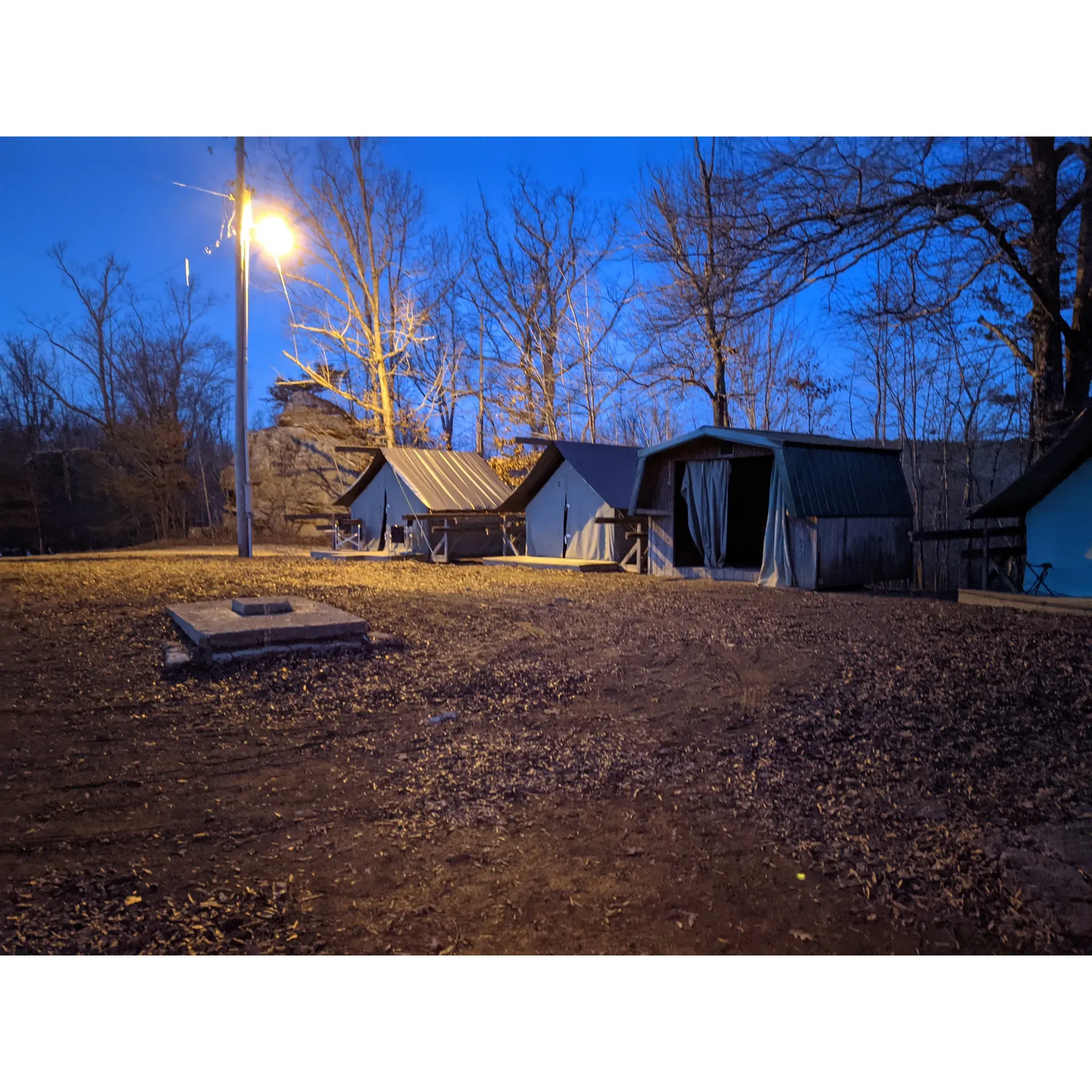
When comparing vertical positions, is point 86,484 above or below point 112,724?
above

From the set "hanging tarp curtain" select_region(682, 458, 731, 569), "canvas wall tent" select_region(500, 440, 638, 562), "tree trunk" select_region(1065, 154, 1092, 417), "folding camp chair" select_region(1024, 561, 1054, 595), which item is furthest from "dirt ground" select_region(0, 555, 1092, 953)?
"canvas wall tent" select_region(500, 440, 638, 562)

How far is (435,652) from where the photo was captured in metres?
6.16

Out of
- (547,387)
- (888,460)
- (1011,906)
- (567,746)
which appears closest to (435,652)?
(567,746)

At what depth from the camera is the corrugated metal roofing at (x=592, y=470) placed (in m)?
15.4

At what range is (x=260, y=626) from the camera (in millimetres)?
5824

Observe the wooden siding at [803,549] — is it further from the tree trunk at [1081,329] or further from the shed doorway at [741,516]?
the tree trunk at [1081,329]

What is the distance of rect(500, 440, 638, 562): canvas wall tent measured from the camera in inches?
598

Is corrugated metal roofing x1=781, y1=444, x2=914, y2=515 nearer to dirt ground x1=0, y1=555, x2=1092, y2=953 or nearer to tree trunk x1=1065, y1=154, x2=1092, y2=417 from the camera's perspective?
tree trunk x1=1065, y1=154, x2=1092, y2=417

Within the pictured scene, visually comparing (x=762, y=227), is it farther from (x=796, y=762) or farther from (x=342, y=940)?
(x=342, y=940)

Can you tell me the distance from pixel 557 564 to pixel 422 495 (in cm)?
435

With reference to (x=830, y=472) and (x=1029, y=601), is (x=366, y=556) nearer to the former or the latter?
(x=830, y=472)

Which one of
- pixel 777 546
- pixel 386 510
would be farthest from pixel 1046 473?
pixel 386 510

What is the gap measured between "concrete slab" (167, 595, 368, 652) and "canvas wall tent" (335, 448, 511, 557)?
9.89 m
